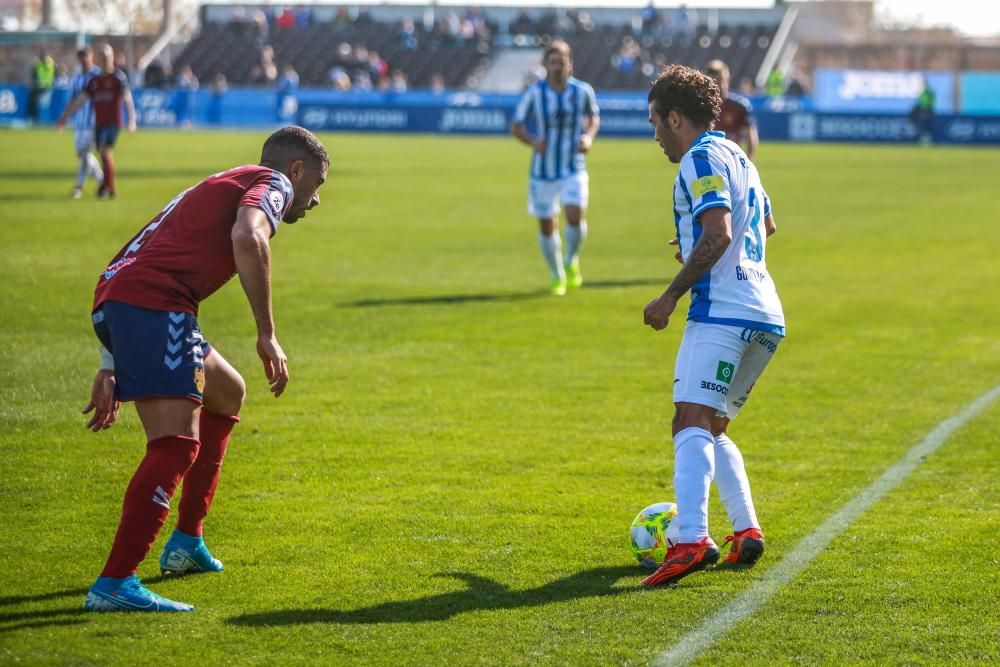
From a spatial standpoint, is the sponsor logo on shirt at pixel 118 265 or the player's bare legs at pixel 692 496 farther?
the player's bare legs at pixel 692 496

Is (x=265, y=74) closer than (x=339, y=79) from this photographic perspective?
No

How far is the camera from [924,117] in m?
47.0

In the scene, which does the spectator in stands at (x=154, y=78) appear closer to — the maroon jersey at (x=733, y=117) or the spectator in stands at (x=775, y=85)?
the spectator in stands at (x=775, y=85)

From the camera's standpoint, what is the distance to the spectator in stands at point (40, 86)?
45969 mm

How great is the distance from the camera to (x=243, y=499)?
663cm

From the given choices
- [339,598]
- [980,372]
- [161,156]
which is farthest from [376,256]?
[161,156]

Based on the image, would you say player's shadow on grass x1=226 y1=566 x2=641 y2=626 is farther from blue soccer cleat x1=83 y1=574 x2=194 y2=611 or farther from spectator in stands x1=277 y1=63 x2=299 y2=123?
spectator in stands x1=277 y1=63 x2=299 y2=123

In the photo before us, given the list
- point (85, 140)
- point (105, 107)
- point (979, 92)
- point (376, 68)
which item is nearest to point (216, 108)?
point (376, 68)

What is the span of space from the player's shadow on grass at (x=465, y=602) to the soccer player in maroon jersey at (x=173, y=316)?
0.40 meters

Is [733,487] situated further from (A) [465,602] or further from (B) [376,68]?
(B) [376,68]

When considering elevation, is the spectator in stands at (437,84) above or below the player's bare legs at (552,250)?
below

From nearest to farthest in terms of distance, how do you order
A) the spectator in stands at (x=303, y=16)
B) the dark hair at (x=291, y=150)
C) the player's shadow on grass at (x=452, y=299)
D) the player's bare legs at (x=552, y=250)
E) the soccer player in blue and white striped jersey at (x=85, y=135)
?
the dark hair at (x=291, y=150), the player's shadow on grass at (x=452, y=299), the player's bare legs at (x=552, y=250), the soccer player in blue and white striped jersey at (x=85, y=135), the spectator in stands at (x=303, y=16)

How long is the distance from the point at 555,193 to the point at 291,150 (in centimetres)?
943

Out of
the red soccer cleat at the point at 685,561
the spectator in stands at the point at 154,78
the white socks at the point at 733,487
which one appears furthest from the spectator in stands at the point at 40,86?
the red soccer cleat at the point at 685,561
